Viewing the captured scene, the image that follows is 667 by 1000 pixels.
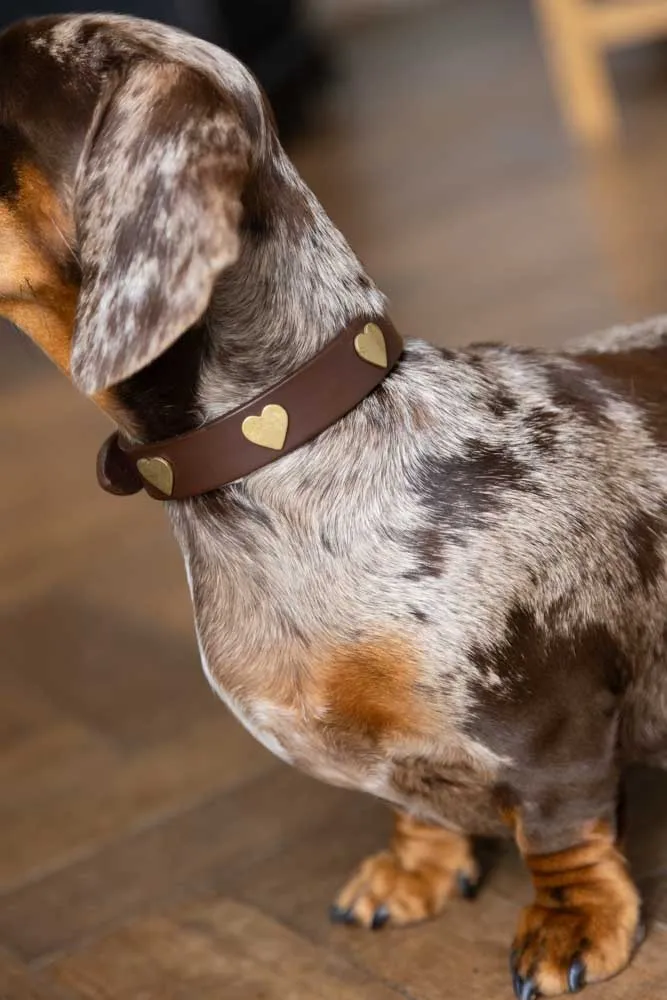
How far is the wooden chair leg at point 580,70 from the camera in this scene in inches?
287

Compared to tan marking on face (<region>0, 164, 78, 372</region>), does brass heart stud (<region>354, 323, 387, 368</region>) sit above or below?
below

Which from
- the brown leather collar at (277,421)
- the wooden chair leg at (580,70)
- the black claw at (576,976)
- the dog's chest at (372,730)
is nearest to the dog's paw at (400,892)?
the dog's chest at (372,730)

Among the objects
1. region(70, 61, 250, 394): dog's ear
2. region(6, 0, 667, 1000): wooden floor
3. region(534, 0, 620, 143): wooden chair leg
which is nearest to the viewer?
region(70, 61, 250, 394): dog's ear

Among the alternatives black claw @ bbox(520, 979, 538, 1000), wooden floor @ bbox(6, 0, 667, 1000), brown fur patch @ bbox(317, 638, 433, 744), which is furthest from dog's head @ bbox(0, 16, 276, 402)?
black claw @ bbox(520, 979, 538, 1000)

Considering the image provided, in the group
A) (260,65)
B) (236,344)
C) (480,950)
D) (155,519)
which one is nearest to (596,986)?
(480,950)

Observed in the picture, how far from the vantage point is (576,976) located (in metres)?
1.80

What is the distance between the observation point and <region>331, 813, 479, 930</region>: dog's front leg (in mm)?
2053

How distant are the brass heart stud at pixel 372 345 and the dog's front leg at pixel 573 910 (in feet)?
1.82

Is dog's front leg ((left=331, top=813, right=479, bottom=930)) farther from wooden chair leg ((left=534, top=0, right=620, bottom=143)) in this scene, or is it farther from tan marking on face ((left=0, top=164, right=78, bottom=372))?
wooden chair leg ((left=534, top=0, right=620, bottom=143))

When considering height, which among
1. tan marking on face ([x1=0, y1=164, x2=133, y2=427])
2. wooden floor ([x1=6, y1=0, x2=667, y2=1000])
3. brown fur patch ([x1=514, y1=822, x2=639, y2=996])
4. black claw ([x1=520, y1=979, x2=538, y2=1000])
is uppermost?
tan marking on face ([x1=0, y1=164, x2=133, y2=427])

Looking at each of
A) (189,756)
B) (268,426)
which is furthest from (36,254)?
(189,756)

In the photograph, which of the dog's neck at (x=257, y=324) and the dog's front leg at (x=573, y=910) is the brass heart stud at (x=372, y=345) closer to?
the dog's neck at (x=257, y=324)

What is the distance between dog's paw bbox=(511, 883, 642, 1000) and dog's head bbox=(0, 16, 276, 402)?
839 mm

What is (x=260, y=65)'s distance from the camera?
30.1ft
